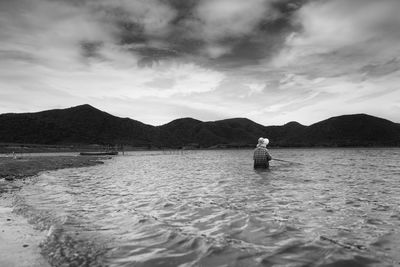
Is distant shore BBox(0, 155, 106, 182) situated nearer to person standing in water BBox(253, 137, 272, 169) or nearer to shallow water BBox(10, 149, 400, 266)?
shallow water BBox(10, 149, 400, 266)

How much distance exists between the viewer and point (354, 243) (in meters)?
8.05

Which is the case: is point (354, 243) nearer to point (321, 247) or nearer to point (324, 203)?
point (321, 247)

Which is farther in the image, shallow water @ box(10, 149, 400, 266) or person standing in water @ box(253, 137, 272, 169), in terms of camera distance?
person standing in water @ box(253, 137, 272, 169)

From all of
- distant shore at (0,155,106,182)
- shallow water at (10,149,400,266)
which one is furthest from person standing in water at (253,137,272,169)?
distant shore at (0,155,106,182)

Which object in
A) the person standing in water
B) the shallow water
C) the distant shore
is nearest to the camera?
the shallow water

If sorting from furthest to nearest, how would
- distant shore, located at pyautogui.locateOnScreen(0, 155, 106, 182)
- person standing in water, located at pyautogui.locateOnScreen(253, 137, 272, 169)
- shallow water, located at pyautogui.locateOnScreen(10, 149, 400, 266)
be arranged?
person standing in water, located at pyautogui.locateOnScreen(253, 137, 272, 169)
distant shore, located at pyautogui.locateOnScreen(0, 155, 106, 182)
shallow water, located at pyautogui.locateOnScreen(10, 149, 400, 266)

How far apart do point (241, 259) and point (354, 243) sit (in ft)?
10.6

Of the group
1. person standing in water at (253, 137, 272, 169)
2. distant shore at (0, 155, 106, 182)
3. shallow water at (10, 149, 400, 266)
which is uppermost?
person standing in water at (253, 137, 272, 169)

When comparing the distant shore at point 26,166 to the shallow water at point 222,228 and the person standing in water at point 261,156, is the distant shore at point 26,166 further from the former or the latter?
the person standing in water at point 261,156

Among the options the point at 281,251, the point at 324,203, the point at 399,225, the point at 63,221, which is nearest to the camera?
the point at 281,251

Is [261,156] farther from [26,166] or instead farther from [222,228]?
[26,166]

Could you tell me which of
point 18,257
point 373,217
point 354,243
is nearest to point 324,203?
point 373,217

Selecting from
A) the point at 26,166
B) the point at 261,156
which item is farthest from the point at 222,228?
the point at 26,166

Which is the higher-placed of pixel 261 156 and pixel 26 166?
pixel 261 156
